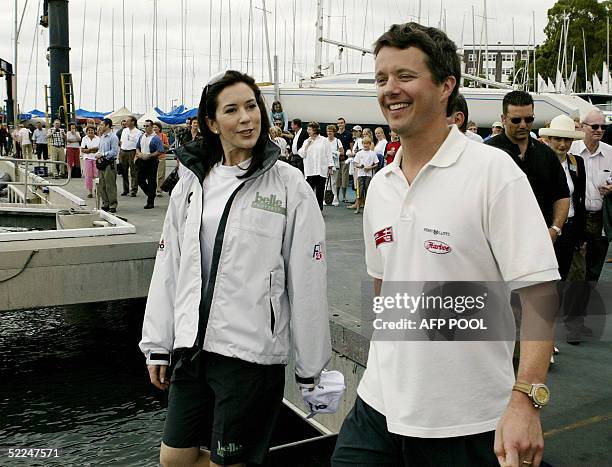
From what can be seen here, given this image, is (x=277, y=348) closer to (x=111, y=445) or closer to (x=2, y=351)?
(x=111, y=445)

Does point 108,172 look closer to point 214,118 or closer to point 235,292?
point 214,118

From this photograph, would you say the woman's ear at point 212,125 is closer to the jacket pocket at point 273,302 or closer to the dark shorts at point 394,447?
the jacket pocket at point 273,302

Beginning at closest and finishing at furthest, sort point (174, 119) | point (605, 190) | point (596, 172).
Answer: point (605, 190) → point (596, 172) → point (174, 119)

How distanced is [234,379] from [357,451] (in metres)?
0.81

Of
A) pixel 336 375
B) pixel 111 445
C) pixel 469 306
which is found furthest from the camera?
pixel 111 445

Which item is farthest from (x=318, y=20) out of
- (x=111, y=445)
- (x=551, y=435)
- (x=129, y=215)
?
(x=551, y=435)

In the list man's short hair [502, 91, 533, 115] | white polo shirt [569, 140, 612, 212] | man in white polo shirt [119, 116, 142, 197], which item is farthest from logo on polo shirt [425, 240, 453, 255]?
man in white polo shirt [119, 116, 142, 197]

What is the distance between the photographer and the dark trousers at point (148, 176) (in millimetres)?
14878

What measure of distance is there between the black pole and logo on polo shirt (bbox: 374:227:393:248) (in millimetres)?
26403

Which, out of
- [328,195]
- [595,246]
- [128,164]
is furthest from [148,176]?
[595,246]

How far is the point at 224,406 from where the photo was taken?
119 inches

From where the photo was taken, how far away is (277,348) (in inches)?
121

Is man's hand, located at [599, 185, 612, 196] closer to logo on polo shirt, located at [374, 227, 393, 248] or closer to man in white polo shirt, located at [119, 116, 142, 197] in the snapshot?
logo on polo shirt, located at [374, 227, 393, 248]

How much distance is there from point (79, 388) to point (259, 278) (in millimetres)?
7257
